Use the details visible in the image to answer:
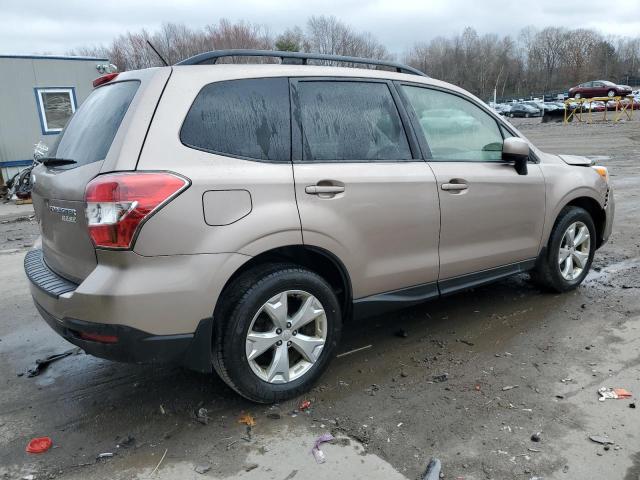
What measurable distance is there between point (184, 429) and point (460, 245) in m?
2.16

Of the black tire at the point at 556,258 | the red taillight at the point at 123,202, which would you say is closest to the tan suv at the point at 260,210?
the red taillight at the point at 123,202

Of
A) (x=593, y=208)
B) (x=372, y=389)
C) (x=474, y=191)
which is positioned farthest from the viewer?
(x=593, y=208)

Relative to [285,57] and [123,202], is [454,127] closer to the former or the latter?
[285,57]

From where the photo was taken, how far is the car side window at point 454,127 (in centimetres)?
377

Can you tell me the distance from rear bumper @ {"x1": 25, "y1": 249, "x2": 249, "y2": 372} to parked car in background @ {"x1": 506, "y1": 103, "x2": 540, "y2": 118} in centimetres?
5237

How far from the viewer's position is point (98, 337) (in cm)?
268

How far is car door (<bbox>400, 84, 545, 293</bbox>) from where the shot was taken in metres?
3.72

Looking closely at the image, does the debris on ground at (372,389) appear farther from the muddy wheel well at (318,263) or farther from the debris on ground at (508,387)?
the debris on ground at (508,387)

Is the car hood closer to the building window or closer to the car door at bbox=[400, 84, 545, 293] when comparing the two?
the car door at bbox=[400, 84, 545, 293]

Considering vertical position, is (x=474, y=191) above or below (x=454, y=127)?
below

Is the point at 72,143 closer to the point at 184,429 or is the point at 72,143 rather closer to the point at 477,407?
the point at 184,429

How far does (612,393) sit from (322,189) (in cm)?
206

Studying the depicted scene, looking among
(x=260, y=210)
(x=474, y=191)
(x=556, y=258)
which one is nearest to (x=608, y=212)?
(x=556, y=258)

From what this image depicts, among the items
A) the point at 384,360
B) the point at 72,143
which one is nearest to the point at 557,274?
the point at 384,360
